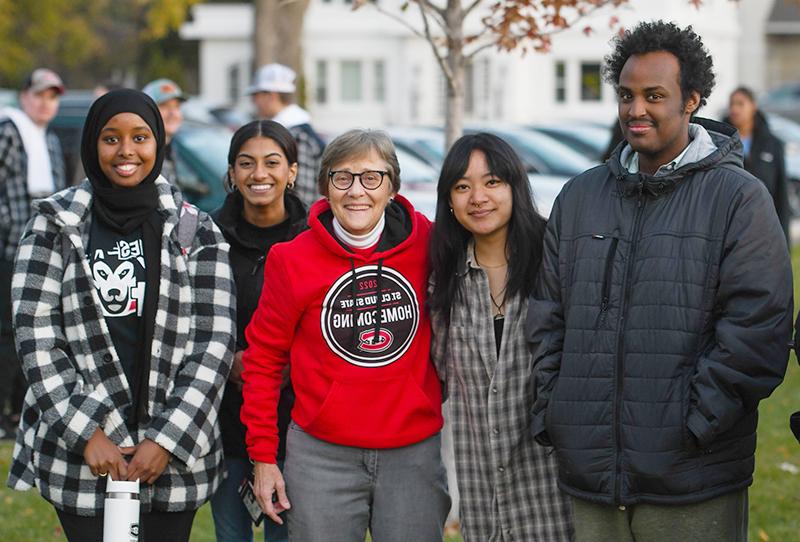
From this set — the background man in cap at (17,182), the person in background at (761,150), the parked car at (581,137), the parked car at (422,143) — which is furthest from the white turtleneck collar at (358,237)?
the parked car at (581,137)

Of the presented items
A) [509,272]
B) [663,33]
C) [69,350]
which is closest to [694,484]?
[509,272]

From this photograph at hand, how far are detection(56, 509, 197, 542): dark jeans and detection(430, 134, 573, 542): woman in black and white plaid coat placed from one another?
1023 mm

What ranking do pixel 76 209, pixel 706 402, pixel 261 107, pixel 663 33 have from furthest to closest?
pixel 261 107 < pixel 76 209 < pixel 663 33 < pixel 706 402

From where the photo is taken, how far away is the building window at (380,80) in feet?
138

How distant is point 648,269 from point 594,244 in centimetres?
21

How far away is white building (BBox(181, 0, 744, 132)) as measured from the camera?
40.5m

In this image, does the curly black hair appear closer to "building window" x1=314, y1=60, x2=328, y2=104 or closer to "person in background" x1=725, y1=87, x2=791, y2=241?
"person in background" x1=725, y1=87, x2=791, y2=241

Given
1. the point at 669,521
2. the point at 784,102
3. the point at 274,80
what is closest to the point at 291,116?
the point at 274,80

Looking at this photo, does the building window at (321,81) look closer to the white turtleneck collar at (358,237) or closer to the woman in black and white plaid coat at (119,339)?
the woman in black and white plaid coat at (119,339)

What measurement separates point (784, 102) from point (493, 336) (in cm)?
3487

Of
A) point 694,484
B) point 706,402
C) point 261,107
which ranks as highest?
point 261,107

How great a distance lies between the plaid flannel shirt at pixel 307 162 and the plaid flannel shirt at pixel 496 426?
143 inches

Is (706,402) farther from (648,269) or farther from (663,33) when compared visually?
(663,33)

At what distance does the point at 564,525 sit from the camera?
425 centimetres
